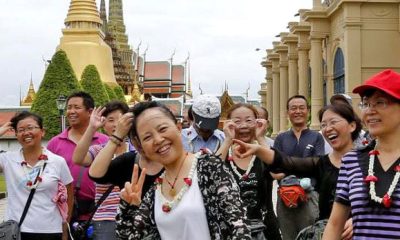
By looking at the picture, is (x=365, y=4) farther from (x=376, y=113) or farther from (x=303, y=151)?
(x=376, y=113)

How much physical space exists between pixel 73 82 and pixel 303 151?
866 inches

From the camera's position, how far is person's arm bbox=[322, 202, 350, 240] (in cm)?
280

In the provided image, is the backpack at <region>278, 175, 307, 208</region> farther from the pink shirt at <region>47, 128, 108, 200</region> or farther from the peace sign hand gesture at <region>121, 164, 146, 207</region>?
the peace sign hand gesture at <region>121, 164, 146, 207</region>

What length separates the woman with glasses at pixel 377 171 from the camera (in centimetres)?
256

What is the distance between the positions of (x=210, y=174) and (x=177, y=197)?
16 centimetres

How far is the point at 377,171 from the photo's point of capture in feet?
8.68

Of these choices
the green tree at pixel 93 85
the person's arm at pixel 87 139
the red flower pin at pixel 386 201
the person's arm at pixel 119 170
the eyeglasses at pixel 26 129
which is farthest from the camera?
the green tree at pixel 93 85

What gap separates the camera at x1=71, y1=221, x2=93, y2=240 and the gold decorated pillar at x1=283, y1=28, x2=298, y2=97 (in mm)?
30992

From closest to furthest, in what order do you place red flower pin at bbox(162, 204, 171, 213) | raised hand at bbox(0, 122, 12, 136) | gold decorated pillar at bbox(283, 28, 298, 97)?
red flower pin at bbox(162, 204, 171, 213) < raised hand at bbox(0, 122, 12, 136) < gold decorated pillar at bbox(283, 28, 298, 97)

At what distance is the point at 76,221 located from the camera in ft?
16.3

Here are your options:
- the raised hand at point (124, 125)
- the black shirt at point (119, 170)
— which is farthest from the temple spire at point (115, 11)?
the raised hand at point (124, 125)

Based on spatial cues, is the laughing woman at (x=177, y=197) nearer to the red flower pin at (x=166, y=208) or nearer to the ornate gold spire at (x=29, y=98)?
the red flower pin at (x=166, y=208)

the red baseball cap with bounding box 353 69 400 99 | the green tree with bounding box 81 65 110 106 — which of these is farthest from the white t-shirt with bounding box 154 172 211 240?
the green tree with bounding box 81 65 110 106

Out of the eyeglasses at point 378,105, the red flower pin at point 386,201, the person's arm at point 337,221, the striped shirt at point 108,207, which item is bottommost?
the striped shirt at point 108,207
